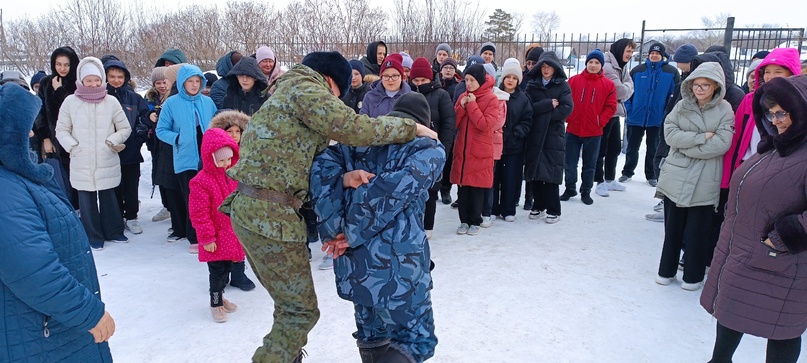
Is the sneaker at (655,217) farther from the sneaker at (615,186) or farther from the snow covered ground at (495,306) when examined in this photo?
the sneaker at (615,186)

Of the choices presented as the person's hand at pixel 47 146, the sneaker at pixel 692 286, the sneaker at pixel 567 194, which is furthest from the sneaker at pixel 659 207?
the person's hand at pixel 47 146

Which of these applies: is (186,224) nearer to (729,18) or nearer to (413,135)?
(413,135)

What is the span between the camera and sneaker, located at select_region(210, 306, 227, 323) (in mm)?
3824

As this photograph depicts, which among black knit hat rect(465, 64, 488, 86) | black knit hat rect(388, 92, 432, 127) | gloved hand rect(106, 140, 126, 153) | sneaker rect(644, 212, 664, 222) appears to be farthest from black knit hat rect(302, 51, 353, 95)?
sneaker rect(644, 212, 664, 222)

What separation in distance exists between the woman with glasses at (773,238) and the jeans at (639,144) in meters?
5.00

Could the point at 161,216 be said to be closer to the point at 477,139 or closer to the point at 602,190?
the point at 477,139

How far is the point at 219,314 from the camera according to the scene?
383 centimetres

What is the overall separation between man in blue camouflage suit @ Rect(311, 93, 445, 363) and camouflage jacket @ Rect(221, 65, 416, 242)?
100 mm

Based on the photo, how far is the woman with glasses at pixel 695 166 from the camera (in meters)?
4.09

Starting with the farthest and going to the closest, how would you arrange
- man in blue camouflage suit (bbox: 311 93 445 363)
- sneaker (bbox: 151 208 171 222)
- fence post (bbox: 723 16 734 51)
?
fence post (bbox: 723 16 734 51) → sneaker (bbox: 151 208 171 222) → man in blue camouflage suit (bbox: 311 93 445 363)

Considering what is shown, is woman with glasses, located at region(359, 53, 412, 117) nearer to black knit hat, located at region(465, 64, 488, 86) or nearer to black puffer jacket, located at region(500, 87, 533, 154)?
black knit hat, located at region(465, 64, 488, 86)

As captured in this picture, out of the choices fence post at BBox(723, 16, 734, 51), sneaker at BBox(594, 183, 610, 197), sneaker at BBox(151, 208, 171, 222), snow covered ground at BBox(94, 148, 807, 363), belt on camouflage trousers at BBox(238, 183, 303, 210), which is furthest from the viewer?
fence post at BBox(723, 16, 734, 51)

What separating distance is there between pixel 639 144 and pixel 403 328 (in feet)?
21.1

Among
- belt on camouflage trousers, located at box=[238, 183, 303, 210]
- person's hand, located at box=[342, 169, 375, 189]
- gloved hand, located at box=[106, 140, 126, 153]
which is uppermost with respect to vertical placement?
person's hand, located at box=[342, 169, 375, 189]
